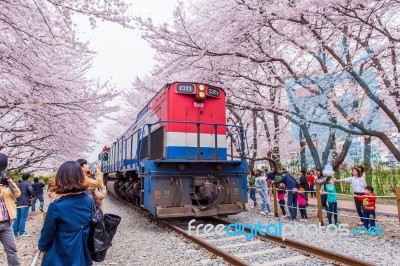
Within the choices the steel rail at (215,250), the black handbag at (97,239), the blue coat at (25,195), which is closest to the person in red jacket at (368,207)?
the steel rail at (215,250)

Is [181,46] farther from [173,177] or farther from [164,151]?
[173,177]

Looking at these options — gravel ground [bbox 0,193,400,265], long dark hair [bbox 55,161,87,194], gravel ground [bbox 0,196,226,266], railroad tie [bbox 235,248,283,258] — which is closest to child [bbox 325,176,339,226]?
gravel ground [bbox 0,193,400,265]

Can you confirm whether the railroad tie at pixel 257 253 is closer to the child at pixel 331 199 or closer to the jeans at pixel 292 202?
the child at pixel 331 199

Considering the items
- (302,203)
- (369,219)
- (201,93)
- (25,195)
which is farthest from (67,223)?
(302,203)

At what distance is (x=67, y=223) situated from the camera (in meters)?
2.69

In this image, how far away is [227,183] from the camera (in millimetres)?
8125

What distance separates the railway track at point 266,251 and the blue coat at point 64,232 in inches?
99.0

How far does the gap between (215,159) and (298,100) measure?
573 centimetres

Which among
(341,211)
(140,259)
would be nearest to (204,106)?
(140,259)

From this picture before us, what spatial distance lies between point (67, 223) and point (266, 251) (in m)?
3.75

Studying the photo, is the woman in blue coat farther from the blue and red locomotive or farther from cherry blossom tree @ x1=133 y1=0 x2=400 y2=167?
cherry blossom tree @ x1=133 y1=0 x2=400 y2=167

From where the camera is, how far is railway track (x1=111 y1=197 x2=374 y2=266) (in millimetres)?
4734

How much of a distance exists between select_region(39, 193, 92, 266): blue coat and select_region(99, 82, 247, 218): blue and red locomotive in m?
4.56

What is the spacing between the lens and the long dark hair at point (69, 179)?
8.97 feet
